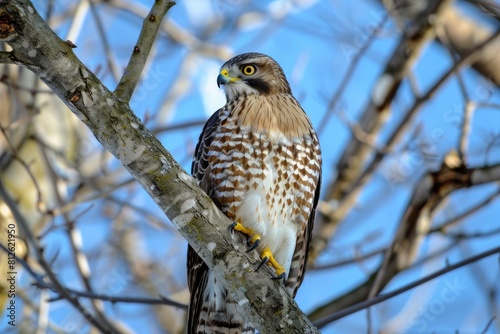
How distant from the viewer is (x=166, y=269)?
377 inches

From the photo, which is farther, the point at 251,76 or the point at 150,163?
the point at 251,76

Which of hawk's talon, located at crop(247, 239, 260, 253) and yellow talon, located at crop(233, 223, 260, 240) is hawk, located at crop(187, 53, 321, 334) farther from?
hawk's talon, located at crop(247, 239, 260, 253)

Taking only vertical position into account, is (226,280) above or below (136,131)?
below

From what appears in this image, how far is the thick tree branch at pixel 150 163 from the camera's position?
3227mm

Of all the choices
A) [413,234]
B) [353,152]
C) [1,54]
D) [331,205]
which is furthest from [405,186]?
[1,54]

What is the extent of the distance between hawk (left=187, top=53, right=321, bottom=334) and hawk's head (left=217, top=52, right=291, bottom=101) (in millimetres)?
87

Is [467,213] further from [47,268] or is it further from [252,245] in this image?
[47,268]

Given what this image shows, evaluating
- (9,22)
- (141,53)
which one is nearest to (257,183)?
(141,53)

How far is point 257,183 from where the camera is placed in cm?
504

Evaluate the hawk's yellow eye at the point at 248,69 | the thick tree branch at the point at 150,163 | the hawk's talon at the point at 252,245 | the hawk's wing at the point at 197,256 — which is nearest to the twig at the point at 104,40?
the hawk's yellow eye at the point at 248,69

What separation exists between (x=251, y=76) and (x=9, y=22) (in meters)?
2.92

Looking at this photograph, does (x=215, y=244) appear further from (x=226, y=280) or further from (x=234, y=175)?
(x=234, y=175)

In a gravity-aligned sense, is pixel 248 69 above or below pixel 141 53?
above

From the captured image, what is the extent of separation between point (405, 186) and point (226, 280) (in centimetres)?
552
